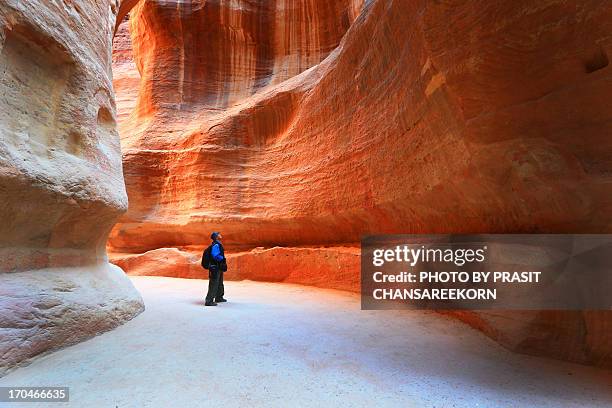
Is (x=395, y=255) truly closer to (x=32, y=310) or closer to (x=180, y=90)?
(x=32, y=310)

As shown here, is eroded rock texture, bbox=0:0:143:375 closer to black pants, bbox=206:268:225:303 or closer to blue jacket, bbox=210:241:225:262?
black pants, bbox=206:268:225:303

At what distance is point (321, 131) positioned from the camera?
834 centimetres

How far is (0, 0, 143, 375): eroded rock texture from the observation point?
9.76 feet

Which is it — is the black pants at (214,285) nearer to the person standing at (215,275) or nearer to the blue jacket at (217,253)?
the person standing at (215,275)

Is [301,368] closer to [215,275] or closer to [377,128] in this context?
[215,275]

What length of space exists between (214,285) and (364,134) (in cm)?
390

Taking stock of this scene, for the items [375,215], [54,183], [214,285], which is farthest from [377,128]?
[54,183]

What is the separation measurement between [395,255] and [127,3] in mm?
7803

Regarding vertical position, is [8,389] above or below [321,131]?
below

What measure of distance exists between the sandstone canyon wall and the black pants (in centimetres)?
264

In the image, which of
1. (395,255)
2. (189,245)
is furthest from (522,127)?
(189,245)

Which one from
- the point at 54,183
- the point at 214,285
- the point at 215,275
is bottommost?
the point at 214,285

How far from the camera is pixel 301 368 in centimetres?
293

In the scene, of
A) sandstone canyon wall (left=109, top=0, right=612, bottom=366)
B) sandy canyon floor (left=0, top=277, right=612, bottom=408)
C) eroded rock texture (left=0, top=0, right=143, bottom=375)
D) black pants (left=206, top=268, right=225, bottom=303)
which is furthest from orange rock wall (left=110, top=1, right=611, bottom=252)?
eroded rock texture (left=0, top=0, right=143, bottom=375)
